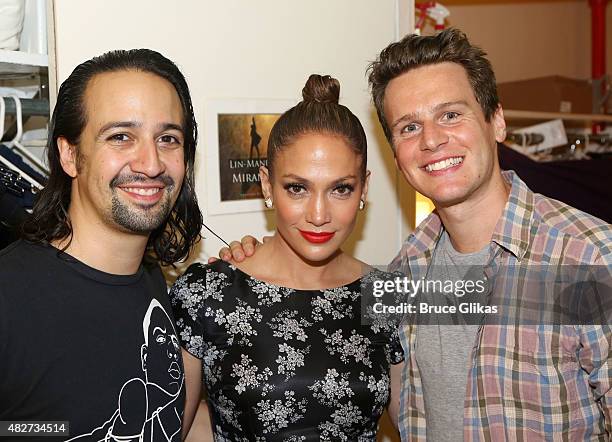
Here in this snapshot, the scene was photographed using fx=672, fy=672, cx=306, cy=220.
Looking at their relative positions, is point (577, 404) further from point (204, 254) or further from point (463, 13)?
point (463, 13)

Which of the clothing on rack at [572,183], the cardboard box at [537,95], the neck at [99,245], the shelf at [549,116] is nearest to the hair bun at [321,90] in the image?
the neck at [99,245]

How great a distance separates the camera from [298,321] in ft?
6.10

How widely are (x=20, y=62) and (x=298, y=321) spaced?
100cm

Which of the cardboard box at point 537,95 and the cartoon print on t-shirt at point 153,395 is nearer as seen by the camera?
the cartoon print on t-shirt at point 153,395

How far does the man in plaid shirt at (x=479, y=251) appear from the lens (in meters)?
1.59

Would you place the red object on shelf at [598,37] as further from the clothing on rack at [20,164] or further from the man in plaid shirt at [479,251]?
the clothing on rack at [20,164]

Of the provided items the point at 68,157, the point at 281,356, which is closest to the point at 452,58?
the point at 281,356

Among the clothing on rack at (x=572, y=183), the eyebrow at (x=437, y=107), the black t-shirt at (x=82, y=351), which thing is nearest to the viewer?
the black t-shirt at (x=82, y=351)

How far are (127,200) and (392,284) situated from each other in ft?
2.81

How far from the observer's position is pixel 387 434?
8.24ft

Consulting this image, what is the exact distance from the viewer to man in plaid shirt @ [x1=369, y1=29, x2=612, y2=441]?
1594 mm

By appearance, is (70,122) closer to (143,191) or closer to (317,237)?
(143,191)

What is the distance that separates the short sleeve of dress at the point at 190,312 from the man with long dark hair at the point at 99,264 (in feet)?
0.32

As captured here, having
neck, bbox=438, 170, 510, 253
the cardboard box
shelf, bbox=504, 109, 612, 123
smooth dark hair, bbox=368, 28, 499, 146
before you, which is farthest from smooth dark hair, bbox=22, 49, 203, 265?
the cardboard box
